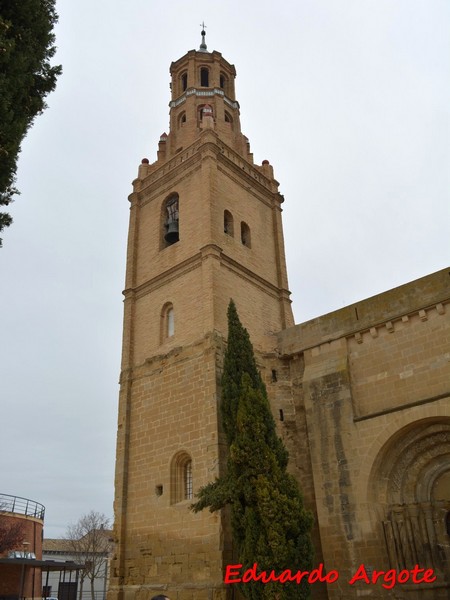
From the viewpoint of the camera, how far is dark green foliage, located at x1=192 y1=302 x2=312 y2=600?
1190 cm

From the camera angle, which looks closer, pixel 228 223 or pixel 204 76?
pixel 228 223

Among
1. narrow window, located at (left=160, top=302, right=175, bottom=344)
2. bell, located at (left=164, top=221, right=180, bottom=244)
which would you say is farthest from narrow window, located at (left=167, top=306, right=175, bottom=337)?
bell, located at (left=164, top=221, right=180, bottom=244)

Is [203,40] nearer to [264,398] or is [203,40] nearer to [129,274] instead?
[129,274]

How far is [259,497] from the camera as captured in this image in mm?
12320

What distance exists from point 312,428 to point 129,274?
9.64m

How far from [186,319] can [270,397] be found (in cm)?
377

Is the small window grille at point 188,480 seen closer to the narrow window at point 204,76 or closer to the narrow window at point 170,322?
the narrow window at point 170,322

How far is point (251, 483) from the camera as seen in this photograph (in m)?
12.6

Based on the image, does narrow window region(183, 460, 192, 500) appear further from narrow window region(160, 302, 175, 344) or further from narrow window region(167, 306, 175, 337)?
narrow window region(167, 306, 175, 337)

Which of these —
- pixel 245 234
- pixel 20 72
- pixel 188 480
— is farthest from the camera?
Answer: pixel 245 234

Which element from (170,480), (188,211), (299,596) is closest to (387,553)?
(299,596)

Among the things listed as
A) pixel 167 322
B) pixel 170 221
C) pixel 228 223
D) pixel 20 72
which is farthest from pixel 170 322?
pixel 20 72

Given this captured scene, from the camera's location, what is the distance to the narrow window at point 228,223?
20625 millimetres

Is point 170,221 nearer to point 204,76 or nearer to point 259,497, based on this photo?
point 204,76
